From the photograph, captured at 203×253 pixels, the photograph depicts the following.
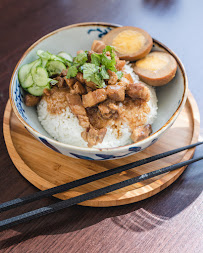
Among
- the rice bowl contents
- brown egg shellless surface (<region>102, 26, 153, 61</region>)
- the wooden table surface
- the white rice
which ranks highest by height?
brown egg shellless surface (<region>102, 26, 153, 61</region>)

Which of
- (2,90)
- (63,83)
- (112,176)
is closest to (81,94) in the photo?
(63,83)

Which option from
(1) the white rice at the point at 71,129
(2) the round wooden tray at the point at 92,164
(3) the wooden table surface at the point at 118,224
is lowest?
(3) the wooden table surface at the point at 118,224

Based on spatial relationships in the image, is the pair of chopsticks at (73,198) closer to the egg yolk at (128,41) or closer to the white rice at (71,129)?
the white rice at (71,129)

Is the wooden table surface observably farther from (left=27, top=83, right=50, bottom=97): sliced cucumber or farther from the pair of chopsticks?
(left=27, top=83, right=50, bottom=97): sliced cucumber

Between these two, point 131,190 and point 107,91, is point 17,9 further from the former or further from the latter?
point 131,190

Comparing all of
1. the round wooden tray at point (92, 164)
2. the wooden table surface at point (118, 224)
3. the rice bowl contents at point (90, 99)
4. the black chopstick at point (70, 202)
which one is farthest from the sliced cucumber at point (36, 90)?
the black chopstick at point (70, 202)

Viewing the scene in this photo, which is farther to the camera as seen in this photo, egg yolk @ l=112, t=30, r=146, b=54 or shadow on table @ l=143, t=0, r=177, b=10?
shadow on table @ l=143, t=0, r=177, b=10

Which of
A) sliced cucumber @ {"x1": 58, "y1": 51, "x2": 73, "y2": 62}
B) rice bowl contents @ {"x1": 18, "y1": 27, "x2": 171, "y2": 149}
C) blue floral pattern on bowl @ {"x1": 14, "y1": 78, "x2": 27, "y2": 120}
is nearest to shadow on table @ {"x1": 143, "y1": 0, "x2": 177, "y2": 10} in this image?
rice bowl contents @ {"x1": 18, "y1": 27, "x2": 171, "y2": 149}
